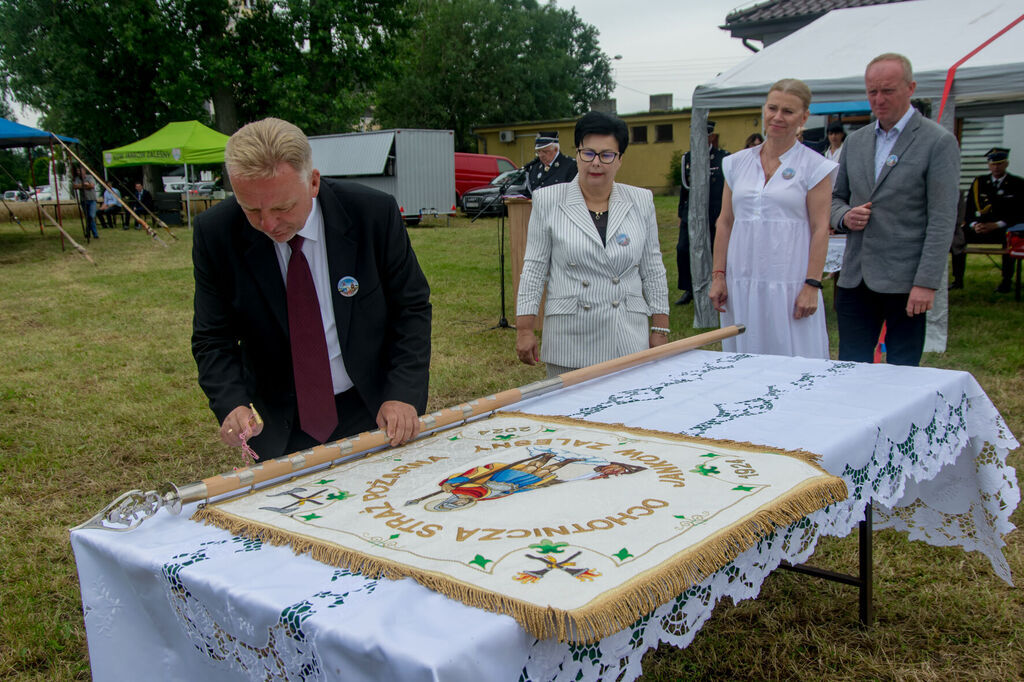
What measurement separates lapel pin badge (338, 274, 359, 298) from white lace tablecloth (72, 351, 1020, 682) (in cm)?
57

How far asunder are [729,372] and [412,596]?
1.76 m

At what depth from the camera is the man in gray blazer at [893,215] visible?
10.8ft

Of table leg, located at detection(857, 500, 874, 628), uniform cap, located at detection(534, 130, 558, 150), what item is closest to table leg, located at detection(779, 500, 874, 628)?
table leg, located at detection(857, 500, 874, 628)

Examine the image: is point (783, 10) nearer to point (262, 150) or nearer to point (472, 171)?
point (472, 171)

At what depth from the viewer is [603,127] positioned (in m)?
2.83

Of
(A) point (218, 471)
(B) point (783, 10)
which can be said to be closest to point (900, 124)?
(A) point (218, 471)

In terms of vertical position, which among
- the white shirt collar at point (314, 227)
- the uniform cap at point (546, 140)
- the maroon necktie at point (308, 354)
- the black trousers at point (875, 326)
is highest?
the uniform cap at point (546, 140)

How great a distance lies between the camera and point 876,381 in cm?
239

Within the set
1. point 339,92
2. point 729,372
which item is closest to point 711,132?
point 729,372

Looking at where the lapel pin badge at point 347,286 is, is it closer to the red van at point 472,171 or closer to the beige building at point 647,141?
the red van at point 472,171

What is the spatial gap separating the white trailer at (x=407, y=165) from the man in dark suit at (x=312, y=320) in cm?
1755

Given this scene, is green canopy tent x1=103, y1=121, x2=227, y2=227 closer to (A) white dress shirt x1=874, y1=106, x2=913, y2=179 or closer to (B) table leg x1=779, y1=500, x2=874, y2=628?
(A) white dress shirt x1=874, y1=106, x2=913, y2=179

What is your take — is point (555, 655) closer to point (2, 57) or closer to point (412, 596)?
point (412, 596)

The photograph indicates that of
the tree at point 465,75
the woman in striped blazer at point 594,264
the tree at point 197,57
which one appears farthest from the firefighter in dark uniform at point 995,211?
the tree at point 465,75
